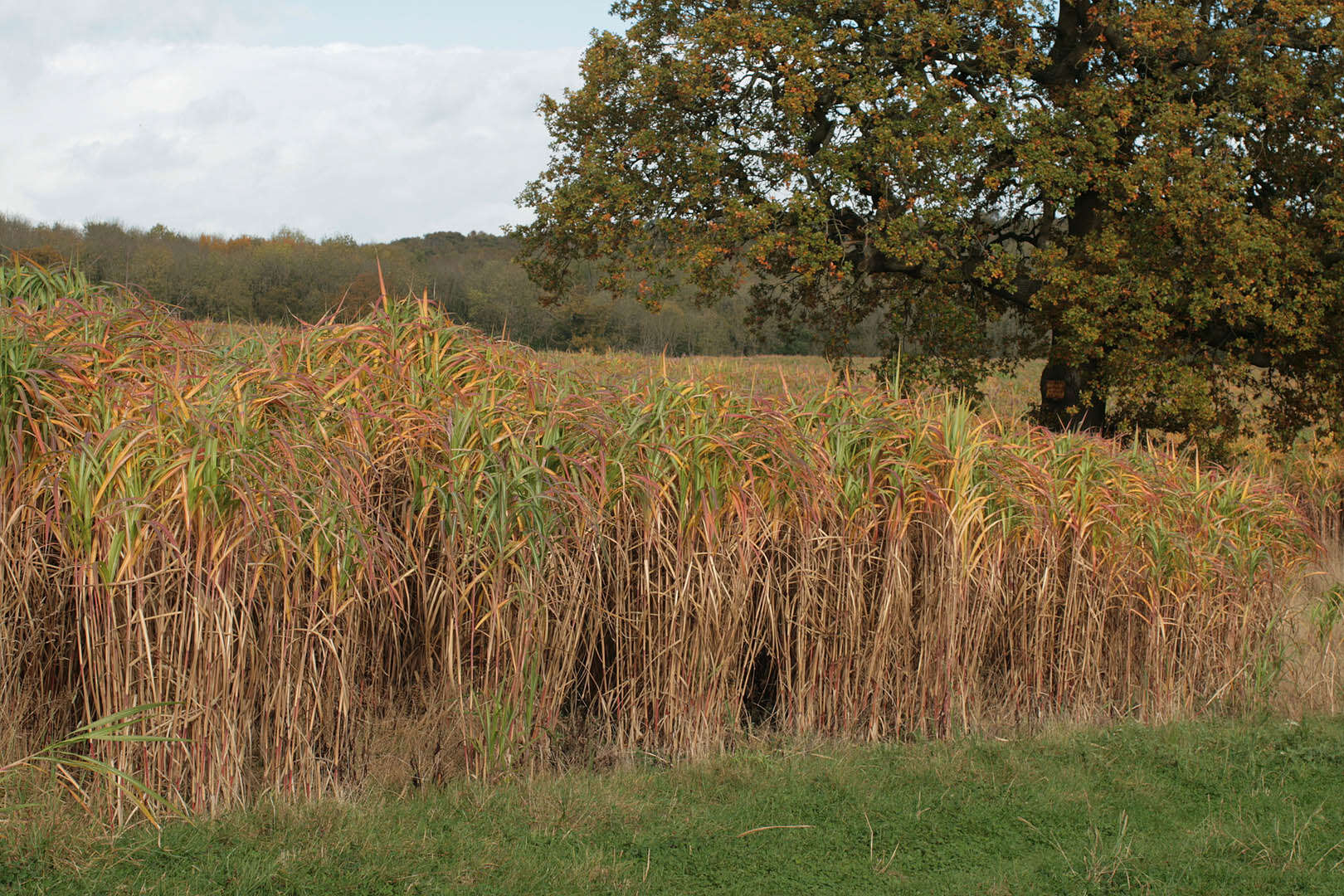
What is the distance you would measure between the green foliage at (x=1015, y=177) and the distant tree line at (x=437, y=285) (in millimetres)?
1639

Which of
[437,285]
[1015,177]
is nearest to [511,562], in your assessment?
[437,285]

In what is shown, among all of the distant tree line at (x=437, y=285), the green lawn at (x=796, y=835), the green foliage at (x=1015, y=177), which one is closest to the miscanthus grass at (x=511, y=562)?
the green lawn at (x=796, y=835)

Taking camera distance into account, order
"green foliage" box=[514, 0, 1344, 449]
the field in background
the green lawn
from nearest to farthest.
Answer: the green lawn < the field in background < "green foliage" box=[514, 0, 1344, 449]

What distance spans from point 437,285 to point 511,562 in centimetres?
634

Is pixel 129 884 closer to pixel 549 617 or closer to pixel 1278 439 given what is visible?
pixel 549 617

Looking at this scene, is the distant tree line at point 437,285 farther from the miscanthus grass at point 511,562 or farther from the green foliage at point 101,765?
the green foliage at point 101,765

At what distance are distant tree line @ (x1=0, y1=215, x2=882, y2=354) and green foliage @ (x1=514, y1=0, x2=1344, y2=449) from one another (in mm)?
1639

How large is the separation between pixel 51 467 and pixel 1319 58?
12236 millimetres

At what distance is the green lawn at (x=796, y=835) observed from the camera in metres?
3.15

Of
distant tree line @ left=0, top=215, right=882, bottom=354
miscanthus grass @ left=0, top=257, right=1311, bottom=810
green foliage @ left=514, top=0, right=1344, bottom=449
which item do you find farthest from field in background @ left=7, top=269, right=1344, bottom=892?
green foliage @ left=514, top=0, right=1344, bottom=449

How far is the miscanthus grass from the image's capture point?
140 inches

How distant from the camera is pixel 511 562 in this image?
3.94 metres

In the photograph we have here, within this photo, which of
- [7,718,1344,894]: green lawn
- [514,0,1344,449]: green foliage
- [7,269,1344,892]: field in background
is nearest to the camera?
[7,718,1344,894]: green lawn

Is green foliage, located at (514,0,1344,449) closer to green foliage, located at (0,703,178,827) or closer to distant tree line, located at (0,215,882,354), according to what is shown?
distant tree line, located at (0,215,882,354)
